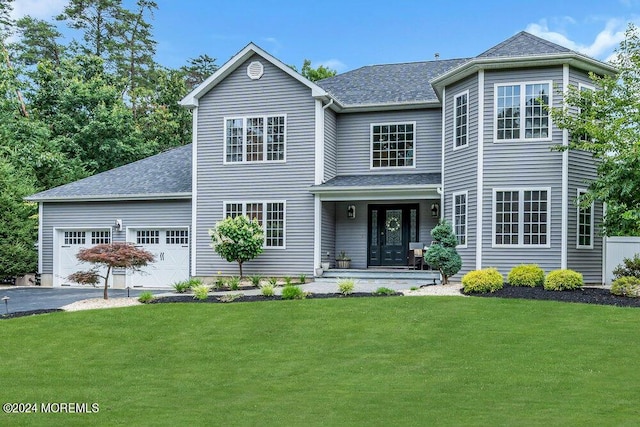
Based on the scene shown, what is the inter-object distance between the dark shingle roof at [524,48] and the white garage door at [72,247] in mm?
14045

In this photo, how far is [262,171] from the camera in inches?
810

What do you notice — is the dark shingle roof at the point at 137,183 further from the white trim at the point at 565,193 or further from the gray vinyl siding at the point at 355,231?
the white trim at the point at 565,193

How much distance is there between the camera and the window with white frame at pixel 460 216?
1798cm

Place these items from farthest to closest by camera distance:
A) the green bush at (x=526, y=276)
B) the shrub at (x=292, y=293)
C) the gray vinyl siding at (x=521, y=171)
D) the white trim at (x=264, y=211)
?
the white trim at (x=264, y=211), the gray vinyl siding at (x=521, y=171), the green bush at (x=526, y=276), the shrub at (x=292, y=293)

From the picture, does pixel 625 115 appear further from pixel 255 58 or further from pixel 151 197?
pixel 151 197

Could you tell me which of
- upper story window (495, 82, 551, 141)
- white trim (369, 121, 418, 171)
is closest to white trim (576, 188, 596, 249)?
upper story window (495, 82, 551, 141)

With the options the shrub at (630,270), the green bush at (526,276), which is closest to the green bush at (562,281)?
the green bush at (526,276)

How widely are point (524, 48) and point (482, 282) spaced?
6876mm

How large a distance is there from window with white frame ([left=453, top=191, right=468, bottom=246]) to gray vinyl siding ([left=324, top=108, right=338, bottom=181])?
439 cm

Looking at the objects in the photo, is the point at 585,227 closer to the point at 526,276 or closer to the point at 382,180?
the point at 526,276

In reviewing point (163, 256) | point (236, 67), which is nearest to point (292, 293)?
point (163, 256)

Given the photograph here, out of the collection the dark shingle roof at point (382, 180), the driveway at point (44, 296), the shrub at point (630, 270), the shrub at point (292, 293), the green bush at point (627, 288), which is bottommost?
the driveway at point (44, 296)

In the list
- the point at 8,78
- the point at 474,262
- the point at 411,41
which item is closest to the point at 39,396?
the point at 474,262

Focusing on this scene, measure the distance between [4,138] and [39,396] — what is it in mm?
23560
